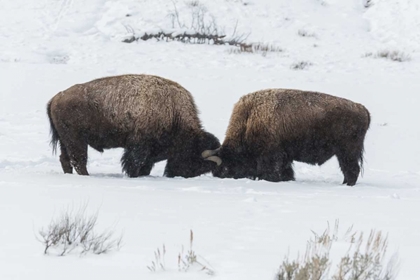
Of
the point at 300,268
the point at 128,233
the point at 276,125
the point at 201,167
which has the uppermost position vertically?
the point at 300,268

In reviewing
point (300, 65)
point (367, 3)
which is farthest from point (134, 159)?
point (367, 3)

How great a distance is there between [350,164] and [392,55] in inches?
420

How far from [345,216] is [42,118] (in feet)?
27.8

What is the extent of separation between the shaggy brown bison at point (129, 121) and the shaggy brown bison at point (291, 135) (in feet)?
1.74

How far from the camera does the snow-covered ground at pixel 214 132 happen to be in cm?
416

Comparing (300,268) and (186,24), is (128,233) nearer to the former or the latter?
(300,268)

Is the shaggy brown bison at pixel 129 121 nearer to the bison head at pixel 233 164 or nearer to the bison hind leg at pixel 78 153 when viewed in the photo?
the bison hind leg at pixel 78 153

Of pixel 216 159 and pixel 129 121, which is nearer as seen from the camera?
pixel 129 121

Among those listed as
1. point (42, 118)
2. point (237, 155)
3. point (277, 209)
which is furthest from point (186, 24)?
point (277, 209)

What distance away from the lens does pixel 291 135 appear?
8.88m

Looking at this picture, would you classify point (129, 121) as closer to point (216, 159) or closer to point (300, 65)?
point (216, 159)

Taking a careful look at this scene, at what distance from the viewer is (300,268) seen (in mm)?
3475

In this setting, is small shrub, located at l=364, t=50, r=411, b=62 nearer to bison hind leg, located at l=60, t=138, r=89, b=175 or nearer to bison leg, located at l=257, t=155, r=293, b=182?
bison leg, located at l=257, t=155, r=293, b=182

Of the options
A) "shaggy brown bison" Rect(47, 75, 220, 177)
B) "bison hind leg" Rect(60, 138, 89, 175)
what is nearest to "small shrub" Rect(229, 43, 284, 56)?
"shaggy brown bison" Rect(47, 75, 220, 177)
